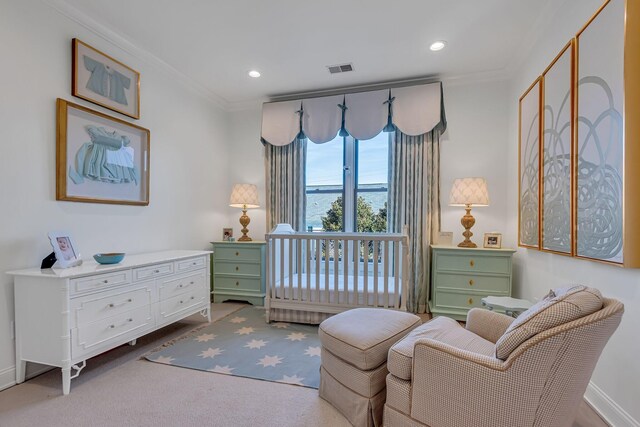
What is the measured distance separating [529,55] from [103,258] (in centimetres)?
386

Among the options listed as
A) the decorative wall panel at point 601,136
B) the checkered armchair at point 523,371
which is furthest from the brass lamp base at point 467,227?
the checkered armchair at point 523,371

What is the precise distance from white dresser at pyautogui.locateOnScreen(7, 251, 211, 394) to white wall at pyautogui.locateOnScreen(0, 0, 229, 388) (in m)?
0.15

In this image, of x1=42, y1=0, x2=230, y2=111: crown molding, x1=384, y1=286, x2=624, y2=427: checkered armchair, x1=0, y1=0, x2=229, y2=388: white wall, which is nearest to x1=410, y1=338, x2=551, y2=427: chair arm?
x1=384, y1=286, x2=624, y2=427: checkered armchair

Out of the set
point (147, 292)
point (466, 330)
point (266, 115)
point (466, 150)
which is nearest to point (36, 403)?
point (147, 292)

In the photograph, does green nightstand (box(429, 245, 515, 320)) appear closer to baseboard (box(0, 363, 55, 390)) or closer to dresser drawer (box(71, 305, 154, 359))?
dresser drawer (box(71, 305, 154, 359))

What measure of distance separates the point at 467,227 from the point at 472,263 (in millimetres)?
404

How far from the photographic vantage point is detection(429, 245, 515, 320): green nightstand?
9.66 feet

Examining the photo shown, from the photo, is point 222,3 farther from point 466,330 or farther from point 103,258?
point 466,330

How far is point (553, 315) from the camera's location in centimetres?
109

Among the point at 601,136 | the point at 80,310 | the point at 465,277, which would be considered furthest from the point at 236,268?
the point at 601,136

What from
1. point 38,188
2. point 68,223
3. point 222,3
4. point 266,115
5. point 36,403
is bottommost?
point 36,403

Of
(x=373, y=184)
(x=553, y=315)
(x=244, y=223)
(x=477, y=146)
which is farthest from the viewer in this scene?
(x=244, y=223)

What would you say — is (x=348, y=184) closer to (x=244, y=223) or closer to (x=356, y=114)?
(x=356, y=114)

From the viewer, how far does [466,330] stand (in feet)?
5.87
